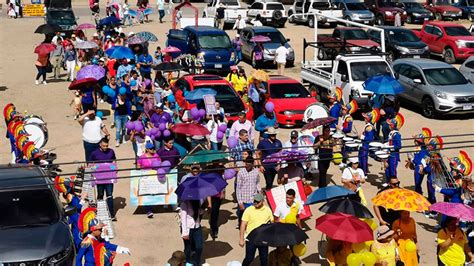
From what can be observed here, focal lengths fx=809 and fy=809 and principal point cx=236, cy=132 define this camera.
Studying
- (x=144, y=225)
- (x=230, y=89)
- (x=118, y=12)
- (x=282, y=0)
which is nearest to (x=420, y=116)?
(x=230, y=89)

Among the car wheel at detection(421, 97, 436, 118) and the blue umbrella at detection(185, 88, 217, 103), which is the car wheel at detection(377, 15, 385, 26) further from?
the blue umbrella at detection(185, 88, 217, 103)

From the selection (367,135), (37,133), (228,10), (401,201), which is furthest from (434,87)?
(228,10)

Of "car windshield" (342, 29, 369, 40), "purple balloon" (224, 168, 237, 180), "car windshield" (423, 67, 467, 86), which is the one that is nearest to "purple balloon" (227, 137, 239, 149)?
"purple balloon" (224, 168, 237, 180)

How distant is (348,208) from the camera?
12.2 metres

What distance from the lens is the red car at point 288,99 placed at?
23109 millimetres

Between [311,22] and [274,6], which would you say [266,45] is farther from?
[311,22]

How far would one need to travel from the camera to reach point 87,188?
605 inches

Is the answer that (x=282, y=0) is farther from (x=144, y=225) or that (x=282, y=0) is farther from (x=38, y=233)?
(x=38, y=233)

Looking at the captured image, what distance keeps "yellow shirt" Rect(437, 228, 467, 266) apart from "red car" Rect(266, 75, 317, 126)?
1147cm

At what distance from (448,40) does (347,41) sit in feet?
16.0

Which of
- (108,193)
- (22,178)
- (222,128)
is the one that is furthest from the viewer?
(222,128)

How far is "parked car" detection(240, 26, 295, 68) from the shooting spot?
32625 mm

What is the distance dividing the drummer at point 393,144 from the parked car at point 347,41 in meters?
10.3

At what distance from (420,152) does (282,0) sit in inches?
1648
